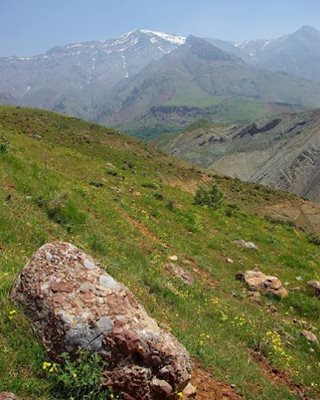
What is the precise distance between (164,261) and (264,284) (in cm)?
469

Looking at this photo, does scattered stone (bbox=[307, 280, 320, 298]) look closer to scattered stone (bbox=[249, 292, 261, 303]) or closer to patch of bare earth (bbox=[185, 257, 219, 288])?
scattered stone (bbox=[249, 292, 261, 303])

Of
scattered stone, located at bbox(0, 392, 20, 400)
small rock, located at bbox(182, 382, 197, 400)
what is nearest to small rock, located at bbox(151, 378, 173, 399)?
small rock, located at bbox(182, 382, 197, 400)

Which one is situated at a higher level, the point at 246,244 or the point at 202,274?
the point at 202,274

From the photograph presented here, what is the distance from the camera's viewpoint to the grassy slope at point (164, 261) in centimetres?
1159

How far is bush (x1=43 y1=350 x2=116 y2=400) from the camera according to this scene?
25.7ft

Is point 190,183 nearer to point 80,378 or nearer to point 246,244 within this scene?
point 246,244

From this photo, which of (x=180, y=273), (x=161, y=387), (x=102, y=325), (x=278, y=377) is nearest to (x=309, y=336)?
(x=278, y=377)

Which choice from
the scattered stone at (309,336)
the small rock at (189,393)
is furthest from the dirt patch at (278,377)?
the small rock at (189,393)

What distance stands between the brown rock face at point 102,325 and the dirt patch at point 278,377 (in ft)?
18.7

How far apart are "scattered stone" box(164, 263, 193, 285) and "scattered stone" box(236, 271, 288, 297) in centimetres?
359

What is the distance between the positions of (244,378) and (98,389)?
545 cm

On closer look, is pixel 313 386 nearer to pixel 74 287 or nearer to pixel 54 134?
pixel 74 287

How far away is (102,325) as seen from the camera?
323 inches

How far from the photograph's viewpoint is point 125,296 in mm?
8977
